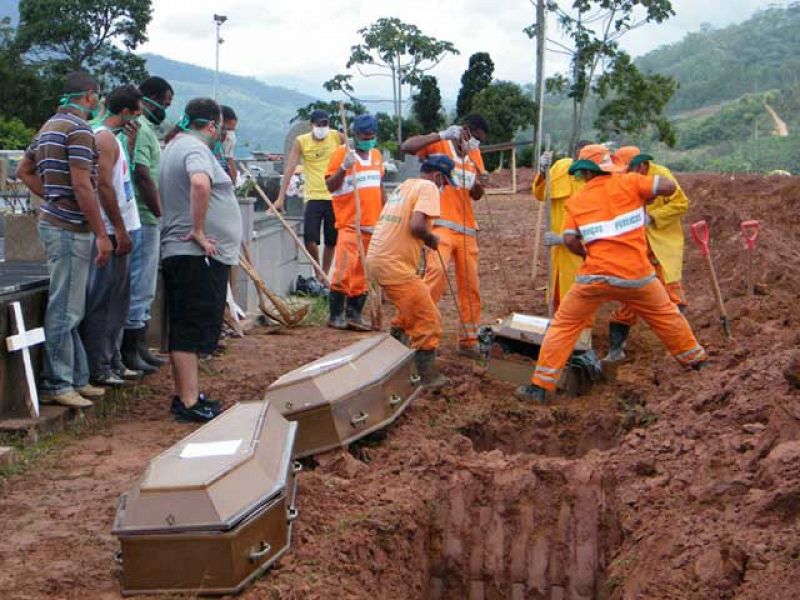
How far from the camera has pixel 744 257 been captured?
12.7 m

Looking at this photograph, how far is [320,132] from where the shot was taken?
10.9 meters

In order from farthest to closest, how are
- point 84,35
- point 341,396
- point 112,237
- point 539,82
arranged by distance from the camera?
1. point 84,35
2. point 539,82
3. point 112,237
4. point 341,396

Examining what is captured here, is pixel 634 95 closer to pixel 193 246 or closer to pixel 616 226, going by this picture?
pixel 616 226

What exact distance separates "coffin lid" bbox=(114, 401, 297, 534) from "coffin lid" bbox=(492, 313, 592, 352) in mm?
3410

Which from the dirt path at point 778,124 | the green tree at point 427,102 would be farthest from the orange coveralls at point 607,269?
the dirt path at point 778,124

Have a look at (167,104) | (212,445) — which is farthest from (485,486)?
(167,104)

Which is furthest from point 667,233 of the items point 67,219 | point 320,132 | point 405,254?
point 67,219

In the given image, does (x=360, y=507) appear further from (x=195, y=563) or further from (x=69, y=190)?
(x=69, y=190)

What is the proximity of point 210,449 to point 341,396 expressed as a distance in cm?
140

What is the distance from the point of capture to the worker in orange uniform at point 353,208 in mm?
9688

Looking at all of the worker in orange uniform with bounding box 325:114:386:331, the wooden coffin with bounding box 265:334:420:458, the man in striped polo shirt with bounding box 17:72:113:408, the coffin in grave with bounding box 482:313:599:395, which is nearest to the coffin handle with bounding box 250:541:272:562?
the wooden coffin with bounding box 265:334:420:458

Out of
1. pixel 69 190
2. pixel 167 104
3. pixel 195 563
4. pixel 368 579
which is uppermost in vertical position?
pixel 167 104

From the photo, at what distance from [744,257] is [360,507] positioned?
339 inches

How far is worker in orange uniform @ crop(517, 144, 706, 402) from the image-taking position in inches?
286
